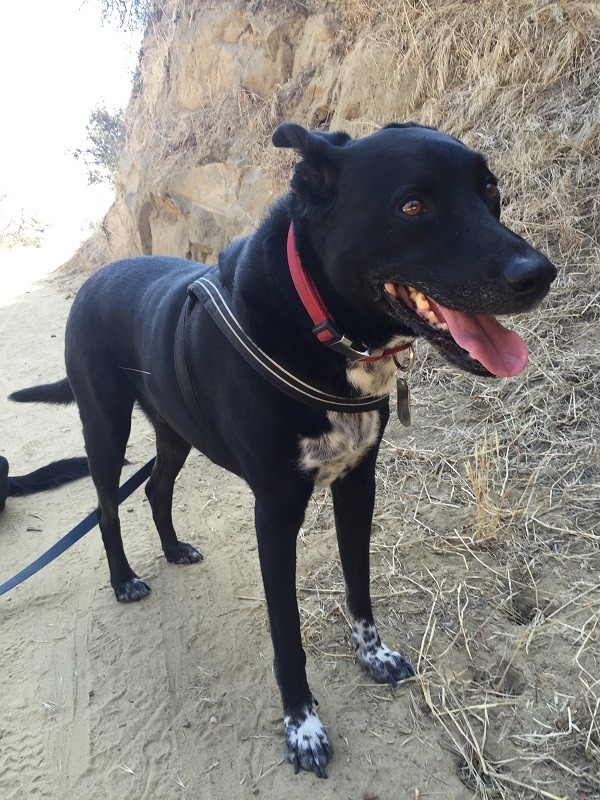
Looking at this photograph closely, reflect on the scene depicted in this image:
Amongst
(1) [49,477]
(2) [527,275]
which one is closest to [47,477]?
(1) [49,477]

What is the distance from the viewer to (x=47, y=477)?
13.8 ft

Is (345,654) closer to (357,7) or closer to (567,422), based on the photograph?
(567,422)

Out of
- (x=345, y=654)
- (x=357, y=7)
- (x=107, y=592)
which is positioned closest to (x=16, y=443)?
(x=107, y=592)

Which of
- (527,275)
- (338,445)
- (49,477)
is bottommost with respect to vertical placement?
(49,477)

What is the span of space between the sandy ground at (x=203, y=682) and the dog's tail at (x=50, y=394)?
2.71ft

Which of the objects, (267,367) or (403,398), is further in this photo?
(403,398)

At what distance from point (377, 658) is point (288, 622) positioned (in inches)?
19.6

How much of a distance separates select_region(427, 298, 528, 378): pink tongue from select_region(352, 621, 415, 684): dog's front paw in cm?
124

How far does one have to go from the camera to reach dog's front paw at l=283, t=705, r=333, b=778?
201 centimetres

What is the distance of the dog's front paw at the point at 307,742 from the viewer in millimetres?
2012

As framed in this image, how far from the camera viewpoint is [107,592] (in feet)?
10.1

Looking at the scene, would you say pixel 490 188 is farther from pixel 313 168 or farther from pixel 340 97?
pixel 340 97

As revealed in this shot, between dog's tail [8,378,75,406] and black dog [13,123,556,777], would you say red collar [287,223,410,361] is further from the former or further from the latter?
dog's tail [8,378,75,406]

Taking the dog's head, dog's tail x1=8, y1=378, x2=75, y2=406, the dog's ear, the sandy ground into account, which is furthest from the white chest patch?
dog's tail x1=8, y1=378, x2=75, y2=406
